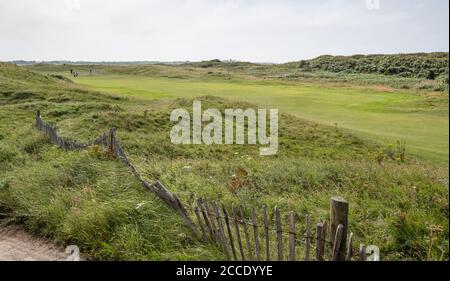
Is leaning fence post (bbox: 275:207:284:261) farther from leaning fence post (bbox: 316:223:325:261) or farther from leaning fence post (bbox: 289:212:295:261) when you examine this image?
leaning fence post (bbox: 316:223:325:261)

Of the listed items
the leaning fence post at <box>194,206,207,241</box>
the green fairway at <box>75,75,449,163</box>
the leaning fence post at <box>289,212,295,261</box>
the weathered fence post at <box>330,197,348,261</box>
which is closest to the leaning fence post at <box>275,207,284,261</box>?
the leaning fence post at <box>289,212,295,261</box>

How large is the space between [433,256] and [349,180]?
3498mm

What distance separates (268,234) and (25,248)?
12.8ft

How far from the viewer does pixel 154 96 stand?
1420 inches

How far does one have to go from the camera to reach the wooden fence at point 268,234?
4.03 meters

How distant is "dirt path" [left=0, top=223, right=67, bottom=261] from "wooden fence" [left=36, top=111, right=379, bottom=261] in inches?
69.7

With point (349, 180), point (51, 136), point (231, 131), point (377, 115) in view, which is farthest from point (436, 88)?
point (51, 136)

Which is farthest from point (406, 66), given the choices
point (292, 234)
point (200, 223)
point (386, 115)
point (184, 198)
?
point (292, 234)

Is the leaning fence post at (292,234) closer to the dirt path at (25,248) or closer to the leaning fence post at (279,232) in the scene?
the leaning fence post at (279,232)

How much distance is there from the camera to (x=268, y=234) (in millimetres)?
4969

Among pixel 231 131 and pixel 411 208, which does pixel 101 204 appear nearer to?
pixel 411 208

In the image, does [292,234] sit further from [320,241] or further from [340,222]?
[340,222]

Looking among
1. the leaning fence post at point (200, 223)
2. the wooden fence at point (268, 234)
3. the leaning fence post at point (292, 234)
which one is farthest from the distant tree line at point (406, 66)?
the leaning fence post at point (292, 234)

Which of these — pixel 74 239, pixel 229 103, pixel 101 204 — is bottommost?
pixel 74 239
